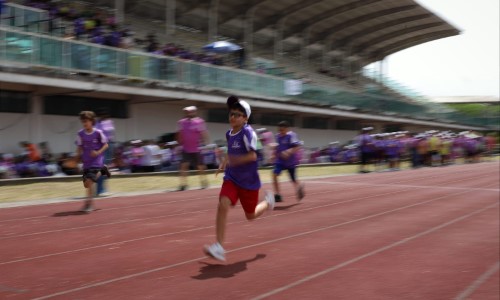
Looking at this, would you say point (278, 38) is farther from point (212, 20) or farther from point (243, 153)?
point (243, 153)

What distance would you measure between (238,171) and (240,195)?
27cm

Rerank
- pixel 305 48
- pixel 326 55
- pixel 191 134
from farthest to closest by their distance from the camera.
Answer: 1. pixel 326 55
2. pixel 305 48
3. pixel 191 134

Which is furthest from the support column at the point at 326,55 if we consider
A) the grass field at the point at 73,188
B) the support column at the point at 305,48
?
the grass field at the point at 73,188

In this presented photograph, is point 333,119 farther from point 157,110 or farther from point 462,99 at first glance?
point 462,99

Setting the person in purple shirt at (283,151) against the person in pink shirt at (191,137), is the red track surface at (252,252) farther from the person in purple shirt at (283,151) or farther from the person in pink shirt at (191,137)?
Result: the person in pink shirt at (191,137)

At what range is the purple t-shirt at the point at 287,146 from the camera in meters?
10.6

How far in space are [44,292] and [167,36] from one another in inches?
961

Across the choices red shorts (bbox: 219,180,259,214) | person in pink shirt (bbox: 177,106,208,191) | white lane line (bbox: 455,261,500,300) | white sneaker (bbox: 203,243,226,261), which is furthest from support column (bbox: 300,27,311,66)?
white sneaker (bbox: 203,243,226,261)

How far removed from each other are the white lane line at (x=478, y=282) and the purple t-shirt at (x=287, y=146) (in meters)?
5.08

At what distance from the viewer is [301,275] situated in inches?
206

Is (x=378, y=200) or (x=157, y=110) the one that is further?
(x=157, y=110)

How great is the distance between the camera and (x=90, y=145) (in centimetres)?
873

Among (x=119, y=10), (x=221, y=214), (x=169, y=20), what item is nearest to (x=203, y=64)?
(x=119, y=10)

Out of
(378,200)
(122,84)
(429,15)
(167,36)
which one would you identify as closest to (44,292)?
(378,200)
